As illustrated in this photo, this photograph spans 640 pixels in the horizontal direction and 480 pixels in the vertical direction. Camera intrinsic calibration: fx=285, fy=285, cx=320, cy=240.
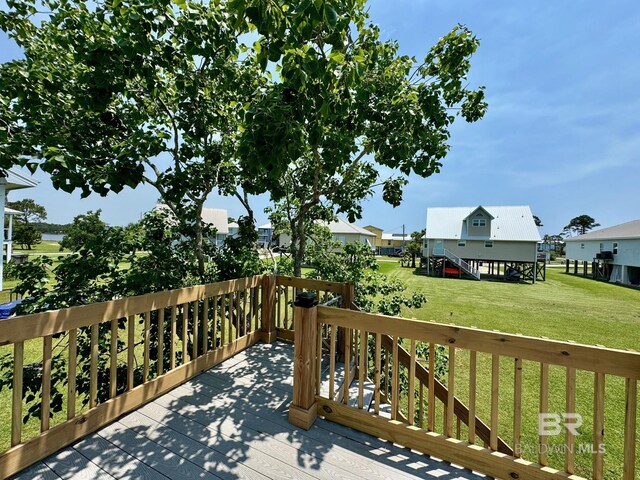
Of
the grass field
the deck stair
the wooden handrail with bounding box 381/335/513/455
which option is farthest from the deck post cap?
the deck stair

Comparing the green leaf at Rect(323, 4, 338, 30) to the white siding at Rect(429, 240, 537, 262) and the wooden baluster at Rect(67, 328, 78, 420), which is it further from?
the white siding at Rect(429, 240, 537, 262)

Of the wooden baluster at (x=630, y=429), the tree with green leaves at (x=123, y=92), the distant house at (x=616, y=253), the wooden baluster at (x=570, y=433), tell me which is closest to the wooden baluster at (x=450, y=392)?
the wooden baluster at (x=570, y=433)

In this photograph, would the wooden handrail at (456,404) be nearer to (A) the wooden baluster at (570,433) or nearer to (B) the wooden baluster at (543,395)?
(B) the wooden baluster at (543,395)

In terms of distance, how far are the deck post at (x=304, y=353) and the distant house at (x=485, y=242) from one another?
23611 mm

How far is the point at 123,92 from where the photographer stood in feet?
10.7

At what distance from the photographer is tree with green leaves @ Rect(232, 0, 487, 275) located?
222cm

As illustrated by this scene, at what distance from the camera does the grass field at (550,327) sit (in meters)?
4.52

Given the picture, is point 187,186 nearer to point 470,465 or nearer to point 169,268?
point 169,268

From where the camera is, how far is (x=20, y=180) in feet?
31.2

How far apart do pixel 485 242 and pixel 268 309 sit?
24.1 metres

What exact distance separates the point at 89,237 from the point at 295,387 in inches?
128

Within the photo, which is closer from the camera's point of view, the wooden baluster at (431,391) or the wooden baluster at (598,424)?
the wooden baluster at (598,424)

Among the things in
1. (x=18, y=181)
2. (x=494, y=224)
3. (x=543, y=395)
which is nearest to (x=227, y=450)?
(x=543, y=395)

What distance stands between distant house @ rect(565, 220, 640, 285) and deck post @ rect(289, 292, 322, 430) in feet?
90.8
